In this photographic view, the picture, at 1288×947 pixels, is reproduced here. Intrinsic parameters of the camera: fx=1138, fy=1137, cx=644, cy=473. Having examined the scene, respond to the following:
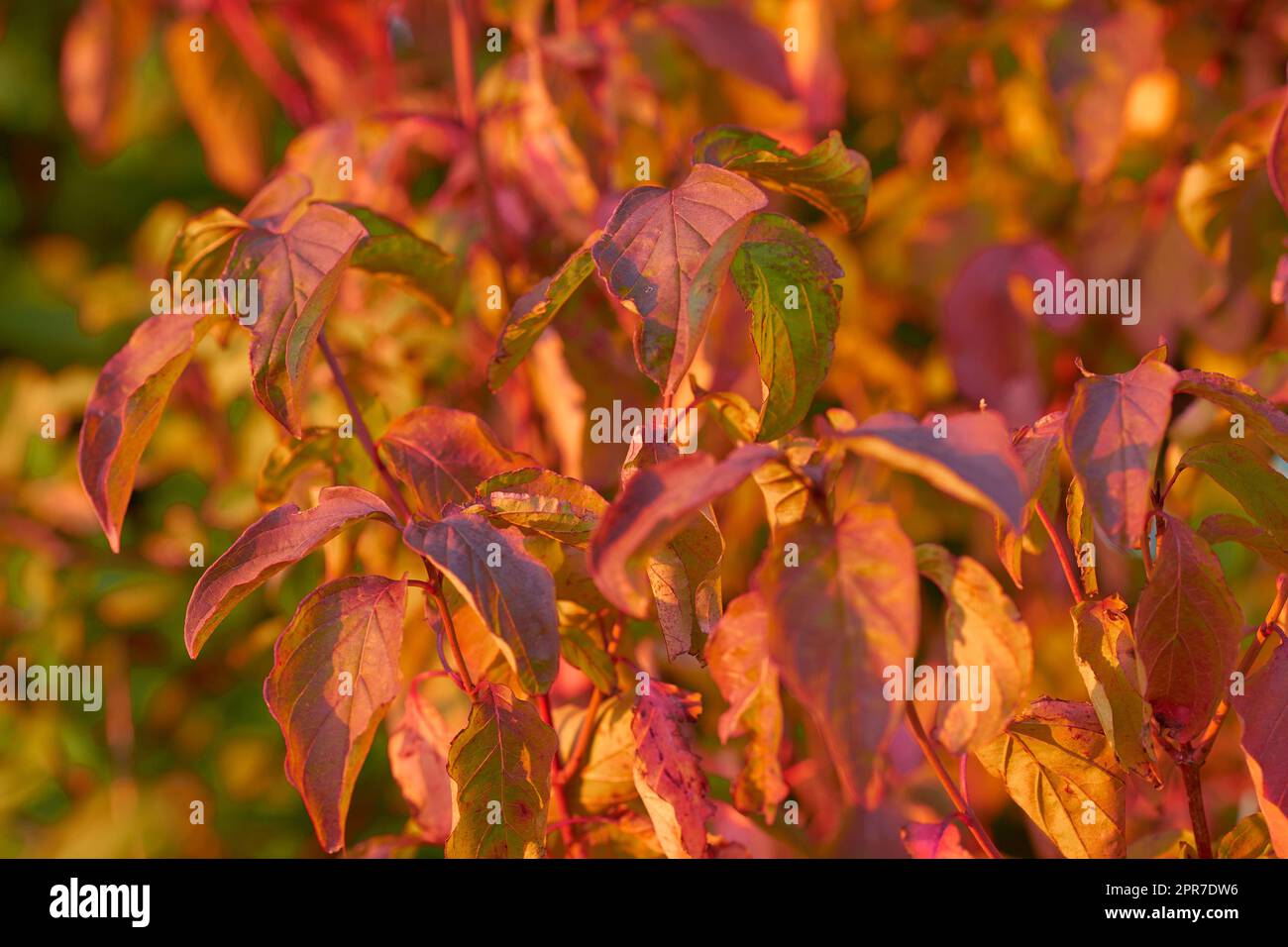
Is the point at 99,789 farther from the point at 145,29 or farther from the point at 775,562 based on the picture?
the point at 775,562

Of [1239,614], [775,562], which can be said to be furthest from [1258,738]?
[775,562]

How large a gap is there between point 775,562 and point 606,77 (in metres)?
0.89

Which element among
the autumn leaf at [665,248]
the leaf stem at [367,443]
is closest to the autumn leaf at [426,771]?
the leaf stem at [367,443]

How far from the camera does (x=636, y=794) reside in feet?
2.74

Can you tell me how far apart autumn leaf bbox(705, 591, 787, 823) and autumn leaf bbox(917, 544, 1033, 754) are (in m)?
0.09

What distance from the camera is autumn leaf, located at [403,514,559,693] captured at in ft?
1.93

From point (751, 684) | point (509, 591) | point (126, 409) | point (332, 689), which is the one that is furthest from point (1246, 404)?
point (126, 409)

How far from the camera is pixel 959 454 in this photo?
0.51 metres

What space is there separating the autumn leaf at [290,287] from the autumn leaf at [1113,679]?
19.2 inches

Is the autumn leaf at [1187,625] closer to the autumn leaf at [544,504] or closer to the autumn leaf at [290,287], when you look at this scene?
the autumn leaf at [544,504]

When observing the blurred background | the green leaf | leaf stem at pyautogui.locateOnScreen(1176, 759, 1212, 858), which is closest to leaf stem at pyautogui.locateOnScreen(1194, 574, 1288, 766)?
leaf stem at pyautogui.locateOnScreen(1176, 759, 1212, 858)

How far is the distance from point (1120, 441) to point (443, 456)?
1.44 ft

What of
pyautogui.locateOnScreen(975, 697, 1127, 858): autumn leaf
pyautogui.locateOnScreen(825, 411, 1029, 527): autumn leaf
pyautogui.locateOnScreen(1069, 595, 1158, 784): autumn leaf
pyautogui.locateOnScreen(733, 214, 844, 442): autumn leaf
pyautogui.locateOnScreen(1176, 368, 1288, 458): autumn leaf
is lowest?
pyautogui.locateOnScreen(975, 697, 1127, 858): autumn leaf

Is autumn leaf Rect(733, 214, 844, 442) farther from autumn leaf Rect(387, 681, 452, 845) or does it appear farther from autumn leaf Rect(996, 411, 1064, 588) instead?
autumn leaf Rect(387, 681, 452, 845)
